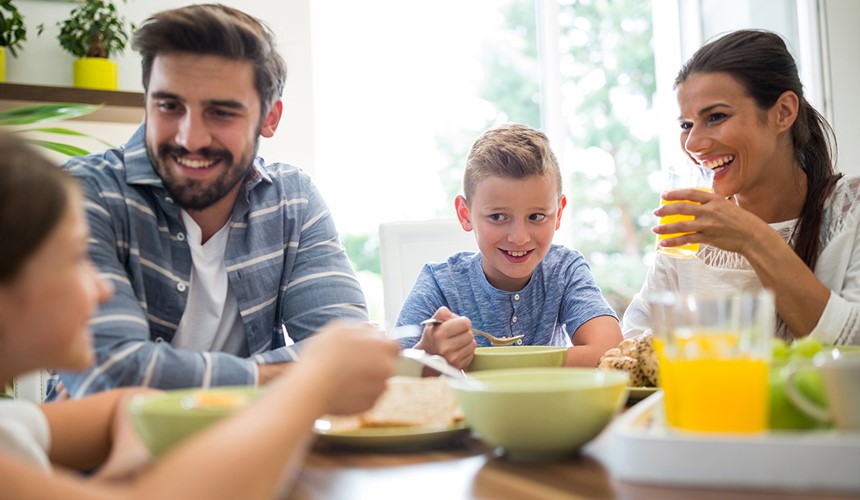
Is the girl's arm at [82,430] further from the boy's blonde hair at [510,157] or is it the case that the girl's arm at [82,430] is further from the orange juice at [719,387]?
the boy's blonde hair at [510,157]

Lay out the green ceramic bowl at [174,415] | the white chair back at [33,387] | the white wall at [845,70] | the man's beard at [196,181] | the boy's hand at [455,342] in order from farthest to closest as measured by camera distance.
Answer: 1. the white wall at [845,70]
2. the white chair back at [33,387]
3. the man's beard at [196,181]
4. the boy's hand at [455,342]
5. the green ceramic bowl at [174,415]

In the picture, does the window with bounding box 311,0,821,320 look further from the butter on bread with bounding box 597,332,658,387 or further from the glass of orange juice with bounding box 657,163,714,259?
the butter on bread with bounding box 597,332,658,387

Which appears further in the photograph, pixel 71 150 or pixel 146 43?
pixel 71 150

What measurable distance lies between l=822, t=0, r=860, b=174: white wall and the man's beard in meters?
3.20

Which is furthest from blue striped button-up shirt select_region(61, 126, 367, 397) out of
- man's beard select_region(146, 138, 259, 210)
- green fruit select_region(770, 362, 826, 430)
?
green fruit select_region(770, 362, 826, 430)

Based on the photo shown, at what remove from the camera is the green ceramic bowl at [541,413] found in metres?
0.77

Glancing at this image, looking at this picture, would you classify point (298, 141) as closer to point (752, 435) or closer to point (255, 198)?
point (255, 198)

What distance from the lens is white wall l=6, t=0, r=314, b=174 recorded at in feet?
10.5

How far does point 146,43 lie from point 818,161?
1632mm

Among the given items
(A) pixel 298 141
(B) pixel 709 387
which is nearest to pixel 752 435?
(B) pixel 709 387

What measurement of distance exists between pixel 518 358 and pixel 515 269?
2.80 feet

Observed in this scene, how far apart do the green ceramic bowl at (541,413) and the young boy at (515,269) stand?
115cm

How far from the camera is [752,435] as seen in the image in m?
0.71

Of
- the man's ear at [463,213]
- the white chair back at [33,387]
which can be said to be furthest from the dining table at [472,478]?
the white chair back at [33,387]
